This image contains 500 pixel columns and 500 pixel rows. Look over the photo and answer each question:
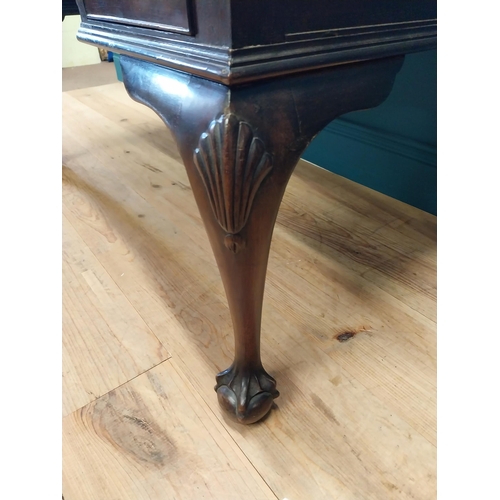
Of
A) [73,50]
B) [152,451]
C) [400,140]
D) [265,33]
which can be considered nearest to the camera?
[265,33]

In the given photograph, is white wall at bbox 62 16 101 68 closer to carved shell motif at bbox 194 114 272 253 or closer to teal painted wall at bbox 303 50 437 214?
teal painted wall at bbox 303 50 437 214

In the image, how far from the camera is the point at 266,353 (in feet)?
2.09

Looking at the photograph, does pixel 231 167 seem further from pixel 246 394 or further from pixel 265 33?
pixel 246 394

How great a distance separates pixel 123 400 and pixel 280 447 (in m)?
0.23

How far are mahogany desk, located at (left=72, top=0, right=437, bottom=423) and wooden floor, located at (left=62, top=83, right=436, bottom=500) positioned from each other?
0.17 m

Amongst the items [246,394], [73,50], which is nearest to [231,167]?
[246,394]

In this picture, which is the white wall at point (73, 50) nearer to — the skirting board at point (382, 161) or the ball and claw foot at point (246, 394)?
the skirting board at point (382, 161)

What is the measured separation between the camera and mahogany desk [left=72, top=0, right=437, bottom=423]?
0.34 metres

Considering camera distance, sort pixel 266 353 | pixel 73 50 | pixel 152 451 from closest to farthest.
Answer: pixel 152 451 < pixel 266 353 < pixel 73 50

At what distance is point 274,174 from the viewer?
0.38 meters

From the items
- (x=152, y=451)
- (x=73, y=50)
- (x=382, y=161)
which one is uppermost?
(x=73, y=50)

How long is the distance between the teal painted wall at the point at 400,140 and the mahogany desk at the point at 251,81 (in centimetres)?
45

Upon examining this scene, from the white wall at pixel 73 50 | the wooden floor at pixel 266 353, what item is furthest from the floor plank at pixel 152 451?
the white wall at pixel 73 50

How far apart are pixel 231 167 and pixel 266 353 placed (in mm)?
366
